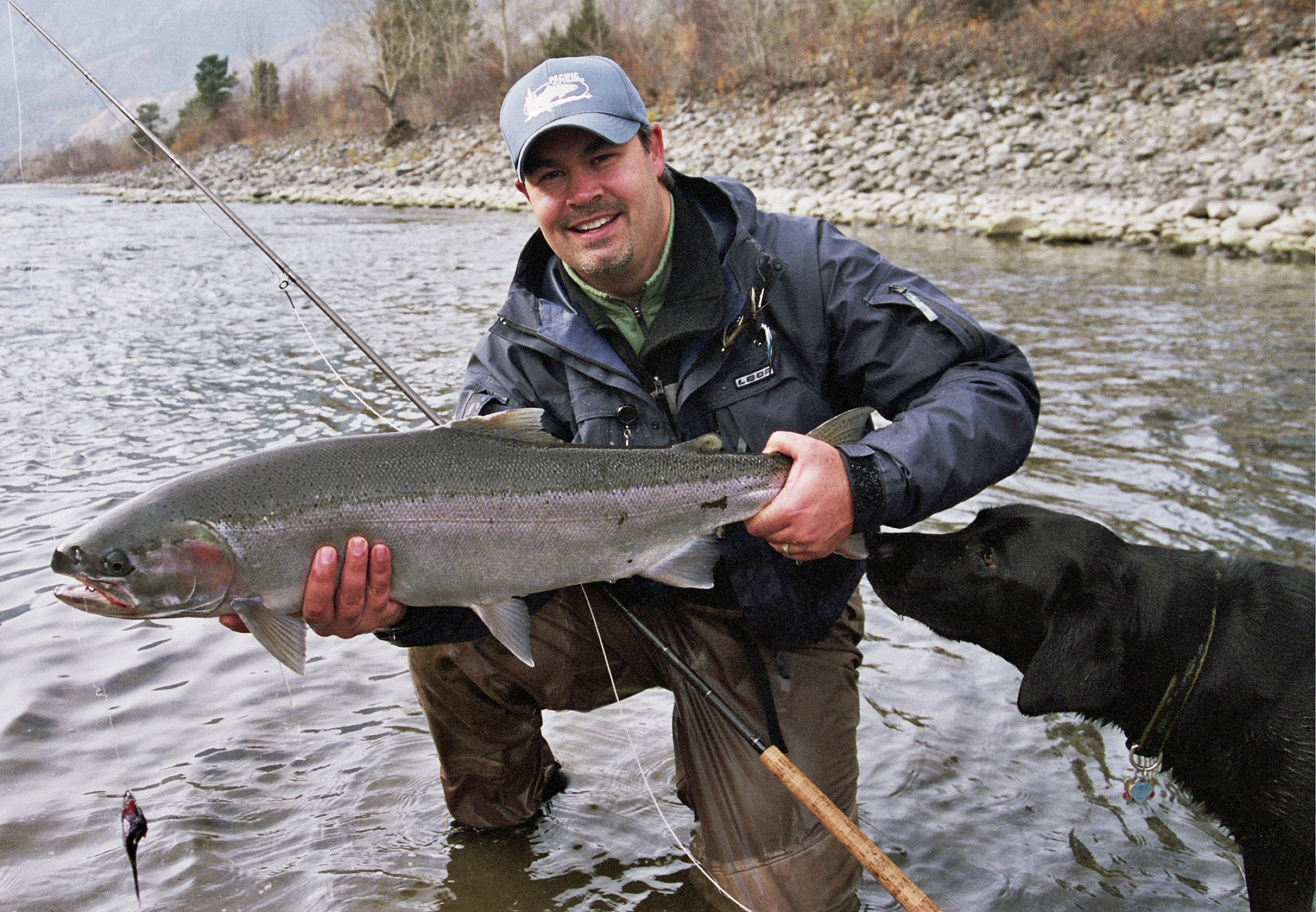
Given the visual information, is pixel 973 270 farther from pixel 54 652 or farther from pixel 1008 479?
pixel 54 652

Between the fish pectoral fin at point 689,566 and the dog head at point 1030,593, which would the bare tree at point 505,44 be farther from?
the fish pectoral fin at point 689,566

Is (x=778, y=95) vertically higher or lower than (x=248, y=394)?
higher

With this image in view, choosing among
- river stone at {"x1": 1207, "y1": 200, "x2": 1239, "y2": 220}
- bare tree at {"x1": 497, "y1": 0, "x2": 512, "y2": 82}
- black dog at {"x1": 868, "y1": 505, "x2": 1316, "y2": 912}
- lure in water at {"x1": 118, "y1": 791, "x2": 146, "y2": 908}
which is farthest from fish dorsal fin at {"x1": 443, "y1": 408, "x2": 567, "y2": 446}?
bare tree at {"x1": 497, "y1": 0, "x2": 512, "y2": 82}

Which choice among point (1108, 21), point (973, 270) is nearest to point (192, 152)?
point (1108, 21)

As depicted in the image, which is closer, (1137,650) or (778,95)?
(1137,650)

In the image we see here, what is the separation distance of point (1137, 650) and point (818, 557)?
3.31ft

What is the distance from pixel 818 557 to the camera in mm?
2818

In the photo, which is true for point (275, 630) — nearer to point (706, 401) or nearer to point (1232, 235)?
point (706, 401)

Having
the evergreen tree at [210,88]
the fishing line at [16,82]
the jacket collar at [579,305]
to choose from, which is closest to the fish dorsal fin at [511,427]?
the jacket collar at [579,305]

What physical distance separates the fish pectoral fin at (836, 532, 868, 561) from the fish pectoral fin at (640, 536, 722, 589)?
0.35 metres

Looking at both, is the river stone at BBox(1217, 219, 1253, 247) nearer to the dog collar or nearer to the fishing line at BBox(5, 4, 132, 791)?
the dog collar

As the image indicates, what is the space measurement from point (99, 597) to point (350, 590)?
57 centimetres

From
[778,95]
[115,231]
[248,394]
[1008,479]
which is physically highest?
[778,95]

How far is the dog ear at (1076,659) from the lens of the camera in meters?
2.89
